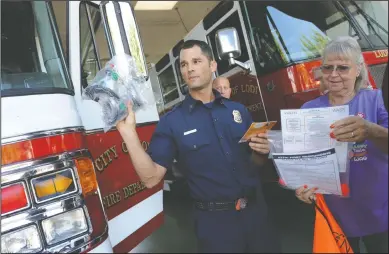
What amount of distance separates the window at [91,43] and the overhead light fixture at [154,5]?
16 centimetres

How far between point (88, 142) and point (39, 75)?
289 millimetres

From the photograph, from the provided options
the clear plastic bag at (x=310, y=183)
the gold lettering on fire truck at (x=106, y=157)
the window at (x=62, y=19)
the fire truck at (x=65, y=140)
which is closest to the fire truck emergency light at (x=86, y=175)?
the fire truck at (x=65, y=140)

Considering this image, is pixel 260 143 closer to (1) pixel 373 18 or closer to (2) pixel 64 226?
(1) pixel 373 18

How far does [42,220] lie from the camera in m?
1.01

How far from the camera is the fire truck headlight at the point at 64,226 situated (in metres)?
1.02

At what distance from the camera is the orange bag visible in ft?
2.98

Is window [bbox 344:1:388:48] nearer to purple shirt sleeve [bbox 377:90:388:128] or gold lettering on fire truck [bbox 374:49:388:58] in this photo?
gold lettering on fire truck [bbox 374:49:388:58]

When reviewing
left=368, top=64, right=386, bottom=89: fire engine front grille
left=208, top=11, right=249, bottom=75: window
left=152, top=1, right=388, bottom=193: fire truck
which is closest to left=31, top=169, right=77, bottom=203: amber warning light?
Result: left=152, top=1, right=388, bottom=193: fire truck

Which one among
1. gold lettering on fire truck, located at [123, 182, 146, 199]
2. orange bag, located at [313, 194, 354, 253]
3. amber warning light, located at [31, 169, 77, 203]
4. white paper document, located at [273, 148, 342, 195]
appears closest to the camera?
white paper document, located at [273, 148, 342, 195]

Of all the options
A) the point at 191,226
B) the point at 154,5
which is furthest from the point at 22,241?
the point at 154,5

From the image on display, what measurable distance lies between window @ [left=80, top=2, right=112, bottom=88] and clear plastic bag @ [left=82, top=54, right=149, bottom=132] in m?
0.32

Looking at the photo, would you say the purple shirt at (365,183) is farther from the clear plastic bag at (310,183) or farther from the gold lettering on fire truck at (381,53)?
the gold lettering on fire truck at (381,53)

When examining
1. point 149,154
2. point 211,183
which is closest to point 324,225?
point 211,183

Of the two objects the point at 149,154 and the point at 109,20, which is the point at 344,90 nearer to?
the point at 149,154
